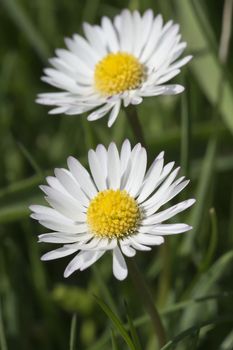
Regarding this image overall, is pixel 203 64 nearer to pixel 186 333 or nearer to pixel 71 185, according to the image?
pixel 71 185

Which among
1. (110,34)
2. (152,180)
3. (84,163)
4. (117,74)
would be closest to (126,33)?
(110,34)

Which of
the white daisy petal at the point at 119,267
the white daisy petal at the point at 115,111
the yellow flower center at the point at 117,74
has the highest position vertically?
the yellow flower center at the point at 117,74

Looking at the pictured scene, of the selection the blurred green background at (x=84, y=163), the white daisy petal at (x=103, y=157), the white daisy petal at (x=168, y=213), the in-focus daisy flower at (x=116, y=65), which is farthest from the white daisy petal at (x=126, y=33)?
the white daisy petal at (x=168, y=213)

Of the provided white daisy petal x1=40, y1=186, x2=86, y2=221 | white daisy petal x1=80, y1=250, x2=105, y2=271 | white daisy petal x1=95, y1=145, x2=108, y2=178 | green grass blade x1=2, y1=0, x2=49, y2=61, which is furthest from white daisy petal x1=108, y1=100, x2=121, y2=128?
green grass blade x1=2, y1=0, x2=49, y2=61

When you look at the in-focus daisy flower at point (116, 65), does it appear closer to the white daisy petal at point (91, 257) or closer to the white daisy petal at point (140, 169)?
the white daisy petal at point (140, 169)

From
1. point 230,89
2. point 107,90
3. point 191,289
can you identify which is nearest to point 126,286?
point 191,289

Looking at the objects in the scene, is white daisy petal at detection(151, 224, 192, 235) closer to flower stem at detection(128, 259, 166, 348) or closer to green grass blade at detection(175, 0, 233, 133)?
flower stem at detection(128, 259, 166, 348)
